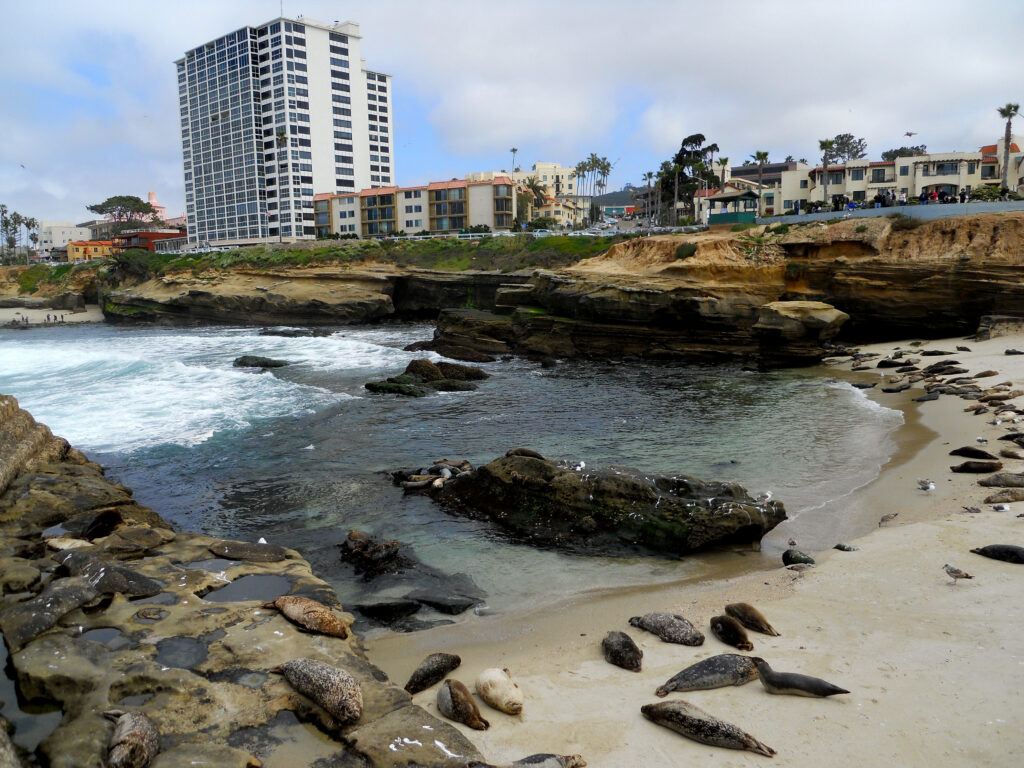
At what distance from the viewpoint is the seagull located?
24.6 feet

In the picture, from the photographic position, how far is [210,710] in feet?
16.4

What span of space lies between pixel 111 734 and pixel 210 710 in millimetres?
651

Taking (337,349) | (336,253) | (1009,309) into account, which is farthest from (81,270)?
(1009,309)

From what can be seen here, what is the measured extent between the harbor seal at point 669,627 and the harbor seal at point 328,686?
322 centimetres

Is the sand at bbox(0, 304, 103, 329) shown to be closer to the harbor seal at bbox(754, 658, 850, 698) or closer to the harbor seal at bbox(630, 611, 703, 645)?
the harbor seal at bbox(630, 611, 703, 645)

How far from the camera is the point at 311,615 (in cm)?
642

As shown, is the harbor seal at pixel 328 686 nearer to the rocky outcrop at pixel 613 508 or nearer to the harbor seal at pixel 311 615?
the harbor seal at pixel 311 615

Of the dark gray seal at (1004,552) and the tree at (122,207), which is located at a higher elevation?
the tree at (122,207)

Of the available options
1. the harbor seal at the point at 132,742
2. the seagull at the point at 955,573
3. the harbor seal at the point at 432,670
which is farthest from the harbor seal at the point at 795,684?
the harbor seal at the point at 132,742

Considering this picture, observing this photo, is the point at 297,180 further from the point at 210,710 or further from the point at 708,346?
the point at 210,710

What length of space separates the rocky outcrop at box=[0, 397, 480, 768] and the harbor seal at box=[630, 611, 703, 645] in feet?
9.15

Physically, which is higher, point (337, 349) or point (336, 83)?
point (336, 83)

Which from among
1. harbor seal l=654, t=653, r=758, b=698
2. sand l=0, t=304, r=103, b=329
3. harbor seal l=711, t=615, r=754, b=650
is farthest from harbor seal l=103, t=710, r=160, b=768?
sand l=0, t=304, r=103, b=329

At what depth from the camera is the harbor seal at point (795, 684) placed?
5.32m
